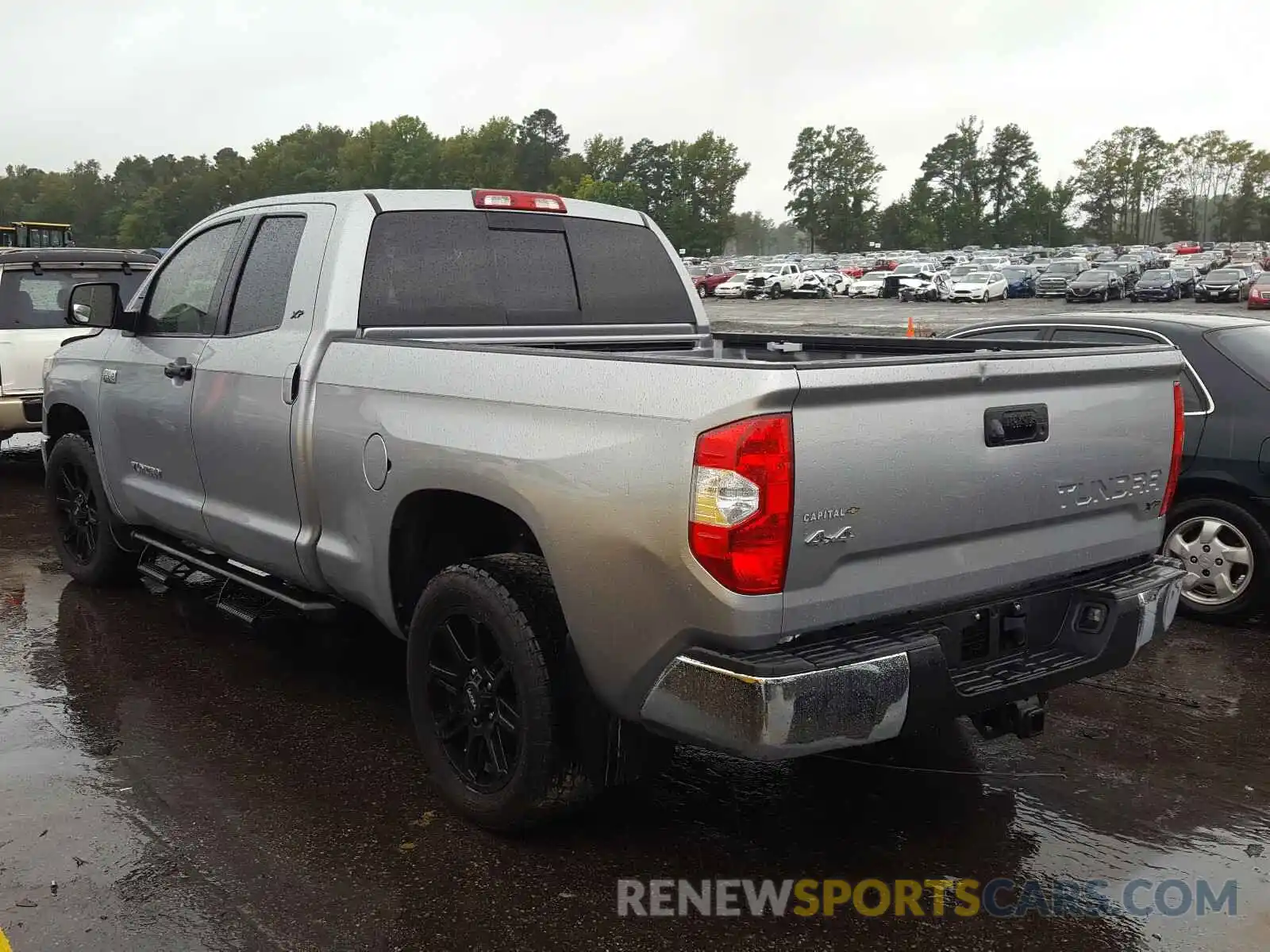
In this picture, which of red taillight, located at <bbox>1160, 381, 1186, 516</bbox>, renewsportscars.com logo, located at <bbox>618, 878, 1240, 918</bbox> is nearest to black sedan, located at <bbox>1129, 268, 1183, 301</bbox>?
red taillight, located at <bbox>1160, 381, 1186, 516</bbox>

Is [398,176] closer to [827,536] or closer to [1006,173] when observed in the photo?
[1006,173]

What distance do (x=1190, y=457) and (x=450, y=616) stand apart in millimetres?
4161

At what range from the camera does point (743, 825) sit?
148 inches

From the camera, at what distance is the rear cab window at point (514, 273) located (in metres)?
4.46

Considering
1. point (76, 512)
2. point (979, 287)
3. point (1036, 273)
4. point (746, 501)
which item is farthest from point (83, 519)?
point (1036, 273)

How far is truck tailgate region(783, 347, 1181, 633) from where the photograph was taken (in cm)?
289

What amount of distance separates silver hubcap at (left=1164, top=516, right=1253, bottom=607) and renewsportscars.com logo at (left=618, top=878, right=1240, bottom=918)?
291cm

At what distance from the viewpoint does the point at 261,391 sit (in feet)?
14.7

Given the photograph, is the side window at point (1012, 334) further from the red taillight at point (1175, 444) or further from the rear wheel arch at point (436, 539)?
the rear wheel arch at point (436, 539)

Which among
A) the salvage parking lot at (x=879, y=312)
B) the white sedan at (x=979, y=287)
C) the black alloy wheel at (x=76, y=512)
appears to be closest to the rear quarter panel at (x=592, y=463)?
the black alloy wheel at (x=76, y=512)

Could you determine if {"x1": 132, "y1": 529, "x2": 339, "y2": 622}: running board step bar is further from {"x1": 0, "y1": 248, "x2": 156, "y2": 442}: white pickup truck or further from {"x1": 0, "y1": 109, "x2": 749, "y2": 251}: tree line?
{"x1": 0, "y1": 109, "x2": 749, "y2": 251}: tree line

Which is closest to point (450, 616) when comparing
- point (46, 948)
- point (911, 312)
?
point (46, 948)

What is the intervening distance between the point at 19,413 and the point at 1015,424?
8.80 meters

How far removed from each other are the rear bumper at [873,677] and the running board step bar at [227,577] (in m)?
1.92
